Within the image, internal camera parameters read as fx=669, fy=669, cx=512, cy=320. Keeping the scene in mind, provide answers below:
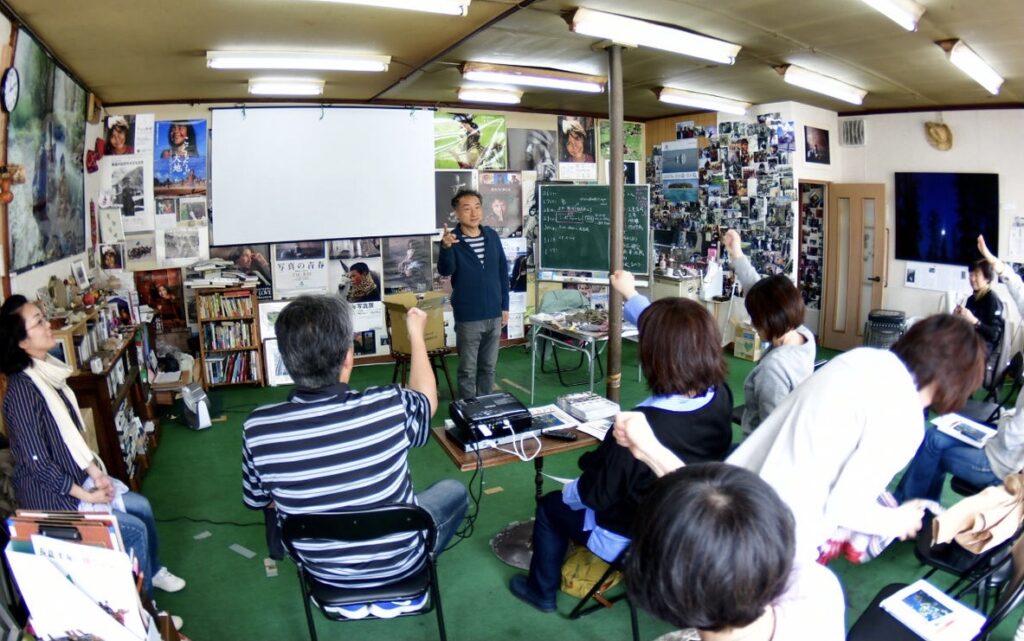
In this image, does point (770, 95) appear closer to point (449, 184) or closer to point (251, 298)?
point (449, 184)

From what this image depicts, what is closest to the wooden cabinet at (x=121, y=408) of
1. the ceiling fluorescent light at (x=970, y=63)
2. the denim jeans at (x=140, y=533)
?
the denim jeans at (x=140, y=533)

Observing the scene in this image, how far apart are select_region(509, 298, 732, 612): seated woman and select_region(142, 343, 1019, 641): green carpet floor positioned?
0.71m

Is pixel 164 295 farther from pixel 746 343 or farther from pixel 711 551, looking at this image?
pixel 711 551

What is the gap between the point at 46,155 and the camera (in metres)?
4.14

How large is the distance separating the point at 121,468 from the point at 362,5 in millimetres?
2948

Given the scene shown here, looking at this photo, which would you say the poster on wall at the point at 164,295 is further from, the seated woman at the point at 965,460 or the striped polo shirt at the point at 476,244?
the seated woman at the point at 965,460

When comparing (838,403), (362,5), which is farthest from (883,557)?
(362,5)

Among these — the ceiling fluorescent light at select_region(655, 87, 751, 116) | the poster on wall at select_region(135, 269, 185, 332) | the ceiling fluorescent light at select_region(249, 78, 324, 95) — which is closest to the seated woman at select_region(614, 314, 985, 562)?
the ceiling fluorescent light at select_region(249, 78, 324, 95)

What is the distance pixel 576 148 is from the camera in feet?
26.7

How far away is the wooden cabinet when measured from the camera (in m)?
3.77

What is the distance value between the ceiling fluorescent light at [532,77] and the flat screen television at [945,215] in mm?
3841

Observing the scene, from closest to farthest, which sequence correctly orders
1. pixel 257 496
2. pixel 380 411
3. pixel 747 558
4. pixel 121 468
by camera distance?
pixel 747 558
pixel 380 411
pixel 257 496
pixel 121 468

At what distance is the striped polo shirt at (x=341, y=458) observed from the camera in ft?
6.62

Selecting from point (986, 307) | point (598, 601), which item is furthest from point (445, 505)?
point (986, 307)
